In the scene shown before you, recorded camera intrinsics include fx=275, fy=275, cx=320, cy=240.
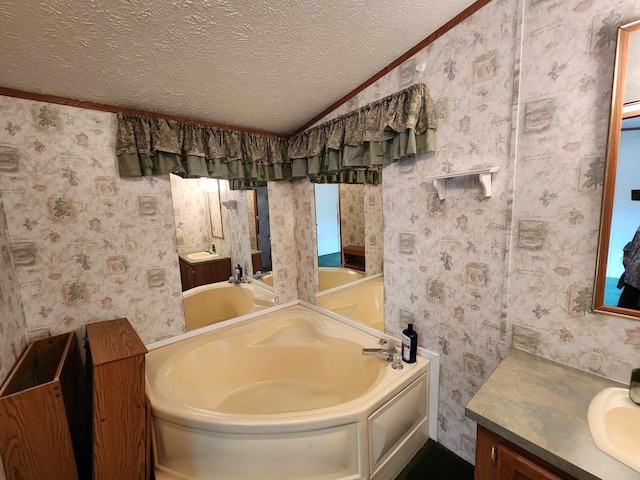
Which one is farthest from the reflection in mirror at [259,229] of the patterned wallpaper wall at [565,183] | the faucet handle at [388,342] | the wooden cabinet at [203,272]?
the patterned wallpaper wall at [565,183]

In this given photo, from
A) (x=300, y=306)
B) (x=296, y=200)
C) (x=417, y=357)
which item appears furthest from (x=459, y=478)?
(x=296, y=200)

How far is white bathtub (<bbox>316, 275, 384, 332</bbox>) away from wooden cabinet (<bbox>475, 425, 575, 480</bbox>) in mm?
996

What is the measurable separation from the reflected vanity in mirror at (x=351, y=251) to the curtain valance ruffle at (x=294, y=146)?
137 millimetres

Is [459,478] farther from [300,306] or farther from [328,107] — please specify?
[328,107]

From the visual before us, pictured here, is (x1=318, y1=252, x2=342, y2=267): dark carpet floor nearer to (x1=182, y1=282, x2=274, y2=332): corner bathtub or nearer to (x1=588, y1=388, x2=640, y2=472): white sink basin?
(x1=182, y1=282, x2=274, y2=332): corner bathtub

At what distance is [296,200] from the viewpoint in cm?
250

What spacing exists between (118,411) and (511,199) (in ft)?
6.53

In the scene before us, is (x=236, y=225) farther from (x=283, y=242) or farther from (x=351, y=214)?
(x=351, y=214)

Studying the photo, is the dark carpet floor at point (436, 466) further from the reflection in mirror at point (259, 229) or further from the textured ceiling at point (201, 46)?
the textured ceiling at point (201, 46)

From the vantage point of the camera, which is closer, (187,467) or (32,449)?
(32,449)

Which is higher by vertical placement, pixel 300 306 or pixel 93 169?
pixel 93 169

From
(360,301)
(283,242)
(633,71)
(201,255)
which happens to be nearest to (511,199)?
(633,71)

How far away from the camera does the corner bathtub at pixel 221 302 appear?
6.70ft

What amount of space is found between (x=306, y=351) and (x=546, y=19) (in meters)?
2.22
